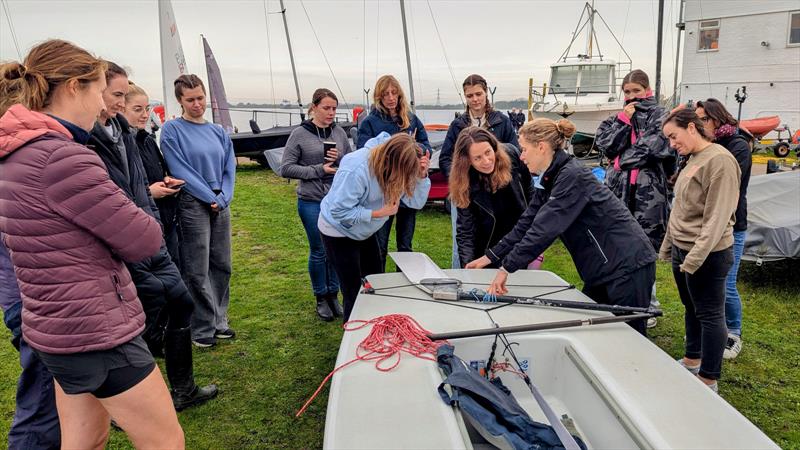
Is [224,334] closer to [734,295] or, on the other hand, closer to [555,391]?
[555,391]

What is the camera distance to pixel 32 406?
1689 millimetres

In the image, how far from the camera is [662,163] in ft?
10.3

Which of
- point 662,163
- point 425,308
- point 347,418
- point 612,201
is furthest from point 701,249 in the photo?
point 347,418

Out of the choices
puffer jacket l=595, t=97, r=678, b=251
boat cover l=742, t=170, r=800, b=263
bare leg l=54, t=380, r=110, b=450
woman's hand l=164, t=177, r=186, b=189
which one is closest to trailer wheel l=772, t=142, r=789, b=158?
boat cover l=742, t=170, r=800, b=263

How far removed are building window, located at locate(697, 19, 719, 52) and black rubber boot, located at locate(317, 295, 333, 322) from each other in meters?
15.4

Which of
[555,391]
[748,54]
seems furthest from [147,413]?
[748,54]

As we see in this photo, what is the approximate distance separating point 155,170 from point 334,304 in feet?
5.25

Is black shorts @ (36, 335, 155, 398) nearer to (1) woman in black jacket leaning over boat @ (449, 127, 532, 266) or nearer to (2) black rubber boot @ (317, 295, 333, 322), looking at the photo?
(1) woman in black jacket leaning over boat @ (449, 127, 532, 266)

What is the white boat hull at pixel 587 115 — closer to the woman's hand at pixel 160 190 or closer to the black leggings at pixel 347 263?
the black leggings at pixel 347 263

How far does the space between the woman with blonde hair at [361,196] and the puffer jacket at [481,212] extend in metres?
0.36

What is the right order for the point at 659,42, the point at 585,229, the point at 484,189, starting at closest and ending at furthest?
the point at 585,229 → the point at 484,189 → the point at 659,42

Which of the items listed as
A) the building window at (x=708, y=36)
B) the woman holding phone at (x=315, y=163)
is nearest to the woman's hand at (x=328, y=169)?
the woman holding phone at (x=315, y=163)

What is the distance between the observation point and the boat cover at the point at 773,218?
3.76 metres

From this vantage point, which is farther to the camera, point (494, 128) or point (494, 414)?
point (494, 128)
